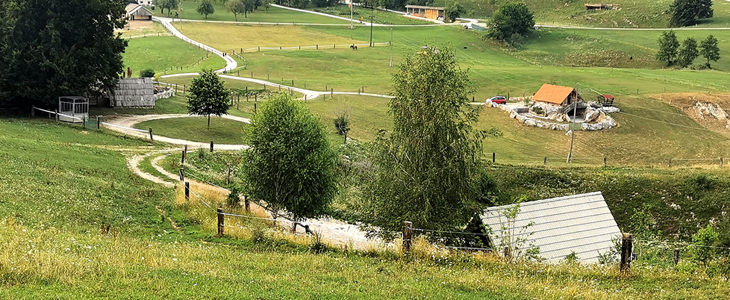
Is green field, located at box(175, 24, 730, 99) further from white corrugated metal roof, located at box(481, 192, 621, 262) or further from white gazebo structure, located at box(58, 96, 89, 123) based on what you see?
white corrugated metal roof, located at box(481, 192, 621, 262)

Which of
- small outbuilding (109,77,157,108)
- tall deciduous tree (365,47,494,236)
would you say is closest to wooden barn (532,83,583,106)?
small outbuilding (109,77,157,108)

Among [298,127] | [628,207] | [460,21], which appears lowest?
[628,207]

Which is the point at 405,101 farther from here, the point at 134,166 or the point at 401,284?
the point at 134,166

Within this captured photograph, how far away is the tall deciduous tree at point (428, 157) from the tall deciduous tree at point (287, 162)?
4547 mm

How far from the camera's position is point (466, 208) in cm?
2438

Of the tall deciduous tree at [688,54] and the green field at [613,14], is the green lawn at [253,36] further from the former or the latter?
the green field at [613,14]

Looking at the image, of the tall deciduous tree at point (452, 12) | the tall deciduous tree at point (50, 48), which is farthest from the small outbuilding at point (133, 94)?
the tall deciduous tree at point (452, 12)

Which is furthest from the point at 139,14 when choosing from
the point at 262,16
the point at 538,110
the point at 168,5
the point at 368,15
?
the point at 538,110

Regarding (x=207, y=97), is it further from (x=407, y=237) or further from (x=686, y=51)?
(x=686, y=51)

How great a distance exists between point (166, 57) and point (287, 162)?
8067 centimetres

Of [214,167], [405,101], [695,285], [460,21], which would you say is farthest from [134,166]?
[460,21]

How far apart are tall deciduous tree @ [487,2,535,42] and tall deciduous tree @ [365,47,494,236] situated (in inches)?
4214

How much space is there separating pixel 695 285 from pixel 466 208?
889 cm

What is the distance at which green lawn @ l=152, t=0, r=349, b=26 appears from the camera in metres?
149
